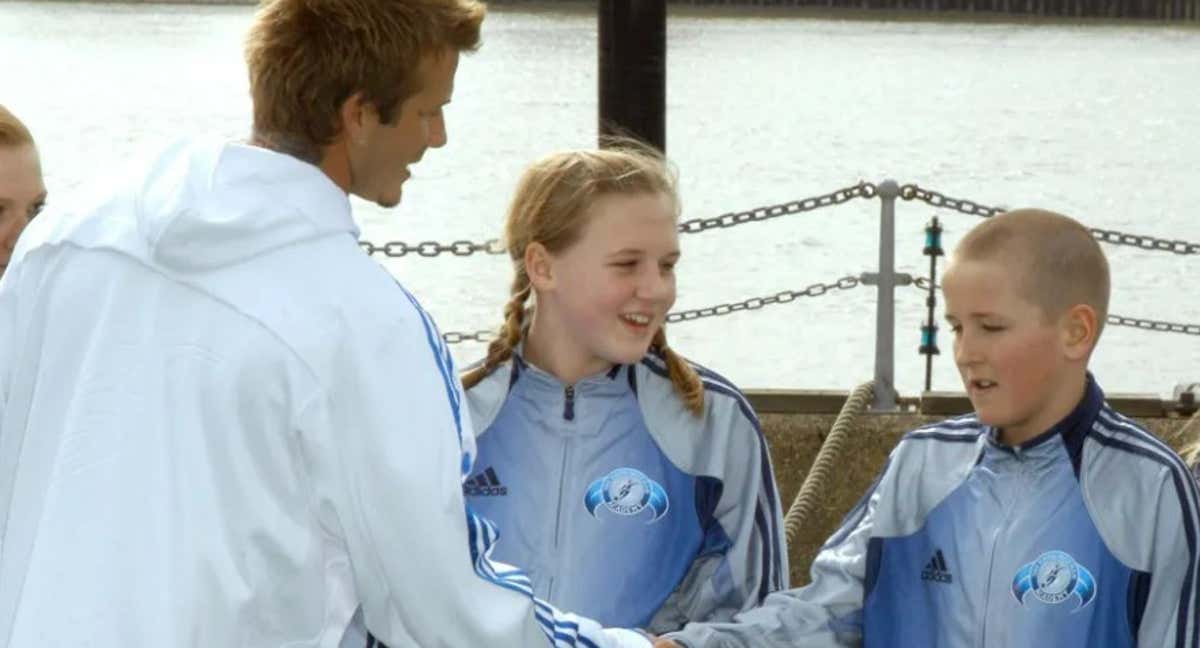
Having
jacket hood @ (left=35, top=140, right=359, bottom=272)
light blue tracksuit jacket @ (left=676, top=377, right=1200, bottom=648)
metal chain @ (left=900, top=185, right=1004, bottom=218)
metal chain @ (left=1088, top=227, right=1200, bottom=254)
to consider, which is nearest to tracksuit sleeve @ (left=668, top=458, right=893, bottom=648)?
light blue tracksuit jacket @ (left=676, top=377, right=1200, bottom=648)

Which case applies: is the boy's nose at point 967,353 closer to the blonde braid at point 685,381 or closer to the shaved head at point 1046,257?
the shaved head at point 1046,257

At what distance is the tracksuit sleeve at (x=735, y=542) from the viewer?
12.8ft

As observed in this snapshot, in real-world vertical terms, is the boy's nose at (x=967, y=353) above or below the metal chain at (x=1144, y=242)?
above

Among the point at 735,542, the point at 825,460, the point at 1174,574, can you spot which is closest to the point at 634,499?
the point at 735,542

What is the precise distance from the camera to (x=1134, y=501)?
3.64 m

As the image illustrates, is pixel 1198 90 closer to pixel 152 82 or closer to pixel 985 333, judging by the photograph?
pixel 152 82

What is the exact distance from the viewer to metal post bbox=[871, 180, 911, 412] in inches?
313

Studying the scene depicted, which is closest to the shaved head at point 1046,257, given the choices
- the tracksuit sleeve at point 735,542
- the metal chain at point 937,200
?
the tracksuit sleeve at point 735,542

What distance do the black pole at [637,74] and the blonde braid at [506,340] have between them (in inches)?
149

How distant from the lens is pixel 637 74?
26.0 ft

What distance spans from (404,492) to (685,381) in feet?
4.22

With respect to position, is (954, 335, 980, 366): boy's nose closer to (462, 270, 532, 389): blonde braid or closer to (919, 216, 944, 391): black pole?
(462, 270, 532, 389): blonde braid

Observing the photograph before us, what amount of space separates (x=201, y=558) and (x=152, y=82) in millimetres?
37286

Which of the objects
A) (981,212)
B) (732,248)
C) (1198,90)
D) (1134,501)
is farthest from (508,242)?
(1198,90)
